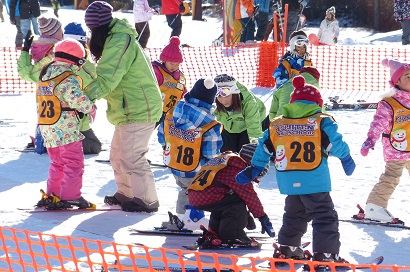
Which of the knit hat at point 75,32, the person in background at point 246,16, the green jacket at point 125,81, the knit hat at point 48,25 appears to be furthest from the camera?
the person in background at point 246,16

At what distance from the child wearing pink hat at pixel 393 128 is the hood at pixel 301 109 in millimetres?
1378

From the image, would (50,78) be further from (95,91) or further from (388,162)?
(388,162)

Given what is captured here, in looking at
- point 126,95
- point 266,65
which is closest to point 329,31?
point 266,65

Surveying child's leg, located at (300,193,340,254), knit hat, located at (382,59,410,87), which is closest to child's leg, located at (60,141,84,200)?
child's leg, located at (300,193,340,254)

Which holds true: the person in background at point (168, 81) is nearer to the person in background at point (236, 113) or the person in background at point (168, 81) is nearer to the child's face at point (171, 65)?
the child's face at point (171, 65)

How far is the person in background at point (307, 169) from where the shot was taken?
595 cm

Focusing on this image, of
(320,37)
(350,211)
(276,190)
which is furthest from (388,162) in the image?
(320,37)

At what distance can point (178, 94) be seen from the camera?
9.64 meters

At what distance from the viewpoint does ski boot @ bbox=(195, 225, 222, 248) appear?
6453mm

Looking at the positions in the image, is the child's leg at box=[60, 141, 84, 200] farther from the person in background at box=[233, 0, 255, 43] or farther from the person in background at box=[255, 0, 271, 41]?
the person in background at box=[255, 0, 271, 41]

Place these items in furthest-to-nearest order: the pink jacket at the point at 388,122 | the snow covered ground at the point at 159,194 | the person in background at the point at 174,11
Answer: the person in background at the point at 174,11 → the pink jacket at the point at 388,122 → the snow covered ground at the point at 159,194

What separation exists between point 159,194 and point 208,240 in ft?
6.85

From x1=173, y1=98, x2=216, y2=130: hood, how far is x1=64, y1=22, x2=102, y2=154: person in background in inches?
36.7

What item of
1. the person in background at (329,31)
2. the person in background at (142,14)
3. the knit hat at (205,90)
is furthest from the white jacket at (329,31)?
the knit hat at (205,90)
